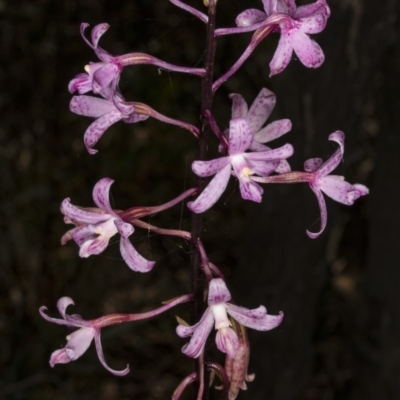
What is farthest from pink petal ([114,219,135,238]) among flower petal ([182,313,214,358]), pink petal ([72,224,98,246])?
flower petal ([182,313,214,358])

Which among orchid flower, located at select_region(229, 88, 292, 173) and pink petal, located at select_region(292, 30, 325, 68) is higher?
pink petal, located at select_region(292, 30, 325, 68)

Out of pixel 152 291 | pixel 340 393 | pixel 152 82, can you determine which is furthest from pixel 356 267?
pixel 152 82

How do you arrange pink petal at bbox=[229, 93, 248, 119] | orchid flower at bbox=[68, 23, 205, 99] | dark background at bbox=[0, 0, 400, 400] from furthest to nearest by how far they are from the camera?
dark background at bbox=[0, 0, 400, 400] < pink petal at bbox=[229, 93, 248, 119] < orchid flower at bbox=[68, 23, 205, 99]

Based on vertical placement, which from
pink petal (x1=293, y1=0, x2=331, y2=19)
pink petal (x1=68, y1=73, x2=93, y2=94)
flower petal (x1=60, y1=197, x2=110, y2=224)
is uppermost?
pink petal (x1=293, y1=0, x2=331, y2=19)

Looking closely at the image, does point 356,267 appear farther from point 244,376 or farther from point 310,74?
point 244,376

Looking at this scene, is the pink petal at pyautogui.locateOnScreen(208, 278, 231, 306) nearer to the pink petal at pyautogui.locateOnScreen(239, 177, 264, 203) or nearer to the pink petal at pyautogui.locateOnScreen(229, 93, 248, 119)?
the pink petal at pyautogui.locateOnScreen(239, 177, 264, 203)

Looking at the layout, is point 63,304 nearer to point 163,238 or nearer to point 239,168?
point 239,168
